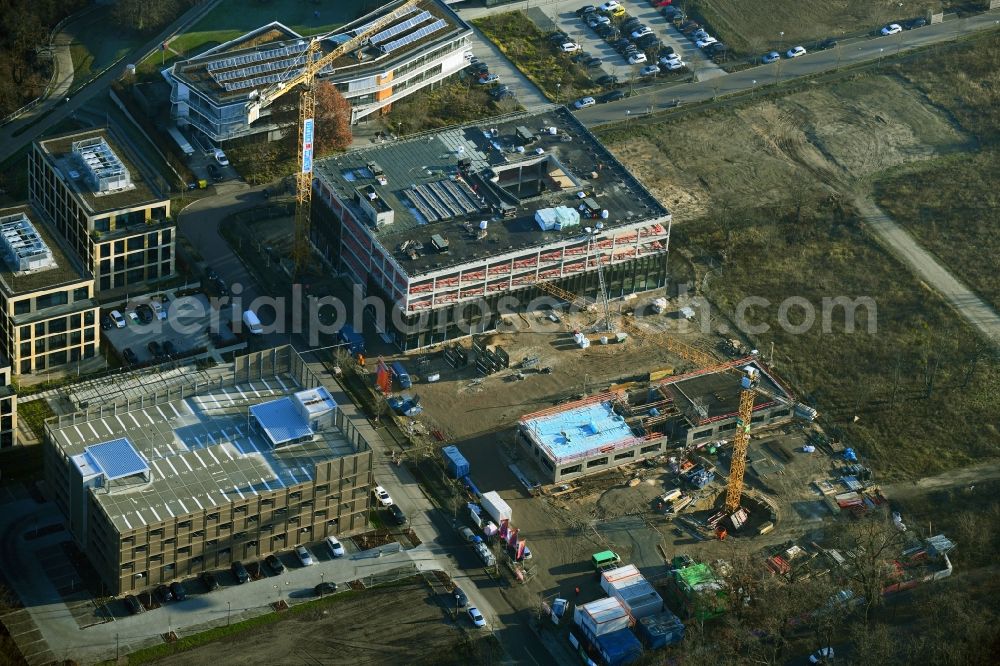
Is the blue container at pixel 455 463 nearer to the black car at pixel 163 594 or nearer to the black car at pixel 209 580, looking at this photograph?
the black car at pixel 209 580

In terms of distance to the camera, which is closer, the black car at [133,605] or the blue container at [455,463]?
the black car at [133,605]

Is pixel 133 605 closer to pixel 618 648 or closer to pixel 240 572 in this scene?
pixel 240 572

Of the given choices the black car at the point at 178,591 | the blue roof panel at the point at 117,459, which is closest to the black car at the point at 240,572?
the black car at the point at 178,591

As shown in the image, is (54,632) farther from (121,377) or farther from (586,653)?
(586,653)

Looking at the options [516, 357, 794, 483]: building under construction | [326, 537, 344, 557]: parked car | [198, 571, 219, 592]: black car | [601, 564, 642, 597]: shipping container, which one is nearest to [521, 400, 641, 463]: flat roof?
[516, 357, 794, 483]: building under construction

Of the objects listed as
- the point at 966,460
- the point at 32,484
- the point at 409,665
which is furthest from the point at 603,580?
the point at 32,484

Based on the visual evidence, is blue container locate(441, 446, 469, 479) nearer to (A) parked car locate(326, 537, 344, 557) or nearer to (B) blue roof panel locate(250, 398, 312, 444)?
(A) parked car locate(326, 537, 344, 557)
